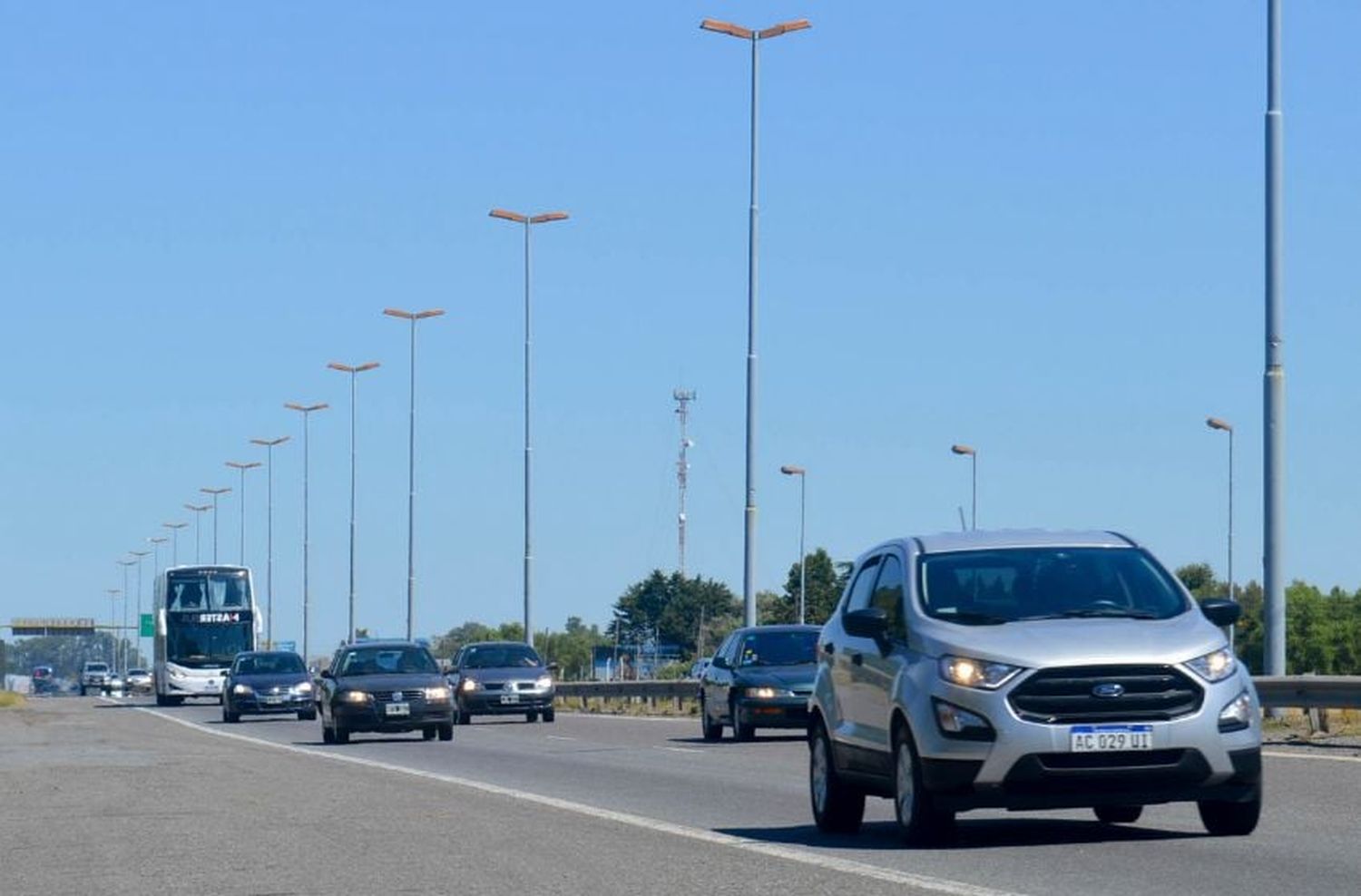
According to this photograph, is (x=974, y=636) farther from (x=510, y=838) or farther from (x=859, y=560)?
(x=510, y=838)

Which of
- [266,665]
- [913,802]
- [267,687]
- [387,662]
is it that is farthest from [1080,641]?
[266,665]

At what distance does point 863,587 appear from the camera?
649 inches

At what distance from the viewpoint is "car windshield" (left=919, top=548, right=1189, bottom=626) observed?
14711 millimetres

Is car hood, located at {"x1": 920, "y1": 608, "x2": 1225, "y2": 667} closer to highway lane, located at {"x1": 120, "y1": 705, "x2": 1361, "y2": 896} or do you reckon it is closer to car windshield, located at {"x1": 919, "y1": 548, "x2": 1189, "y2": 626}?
car windshield, located at {"x1": 919, "y1": 548, "x2": 1189, "y2": 626}

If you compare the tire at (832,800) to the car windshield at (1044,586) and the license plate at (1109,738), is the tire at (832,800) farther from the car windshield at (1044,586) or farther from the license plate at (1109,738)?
the license plate at (1109,738)

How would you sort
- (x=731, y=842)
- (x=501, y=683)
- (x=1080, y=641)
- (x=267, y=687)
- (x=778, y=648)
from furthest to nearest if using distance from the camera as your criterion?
1. (x=267, y=687)
2. (x=501, y=683)
3. (x=778, y=648)
4. (x=731, y=842)
5. (x=1080, y=641)

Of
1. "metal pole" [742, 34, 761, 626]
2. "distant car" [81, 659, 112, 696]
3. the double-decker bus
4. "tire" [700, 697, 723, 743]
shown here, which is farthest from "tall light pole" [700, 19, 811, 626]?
"distant car" [81, 659, 112, 696]

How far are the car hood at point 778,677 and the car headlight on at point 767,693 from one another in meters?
0.04

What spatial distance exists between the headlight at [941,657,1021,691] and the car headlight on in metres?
19.9

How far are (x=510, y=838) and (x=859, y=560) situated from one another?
2.81m

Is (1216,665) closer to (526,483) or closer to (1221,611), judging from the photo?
(1221,611)

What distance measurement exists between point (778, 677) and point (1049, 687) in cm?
2038

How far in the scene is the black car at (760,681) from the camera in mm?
33938

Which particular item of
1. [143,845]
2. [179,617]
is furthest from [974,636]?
[179,617]
